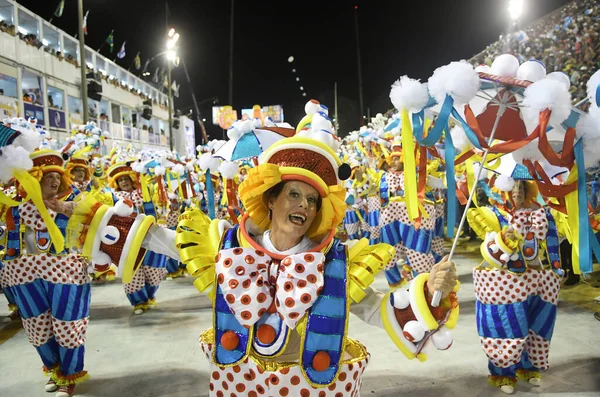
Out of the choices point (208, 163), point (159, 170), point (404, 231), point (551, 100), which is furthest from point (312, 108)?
point (159, 170)

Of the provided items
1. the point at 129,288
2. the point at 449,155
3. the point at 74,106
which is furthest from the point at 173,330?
the point at 74,106

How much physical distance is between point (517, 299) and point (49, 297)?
3.44 metres

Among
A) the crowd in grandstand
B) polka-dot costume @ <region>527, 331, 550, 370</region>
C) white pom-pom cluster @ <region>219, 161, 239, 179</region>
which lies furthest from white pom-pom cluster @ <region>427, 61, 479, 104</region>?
the crowd in grandstand

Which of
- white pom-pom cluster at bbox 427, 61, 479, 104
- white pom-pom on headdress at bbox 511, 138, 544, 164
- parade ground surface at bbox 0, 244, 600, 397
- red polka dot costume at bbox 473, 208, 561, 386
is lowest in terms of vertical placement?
parade ground surface at bbox 0, 244, 600, 397

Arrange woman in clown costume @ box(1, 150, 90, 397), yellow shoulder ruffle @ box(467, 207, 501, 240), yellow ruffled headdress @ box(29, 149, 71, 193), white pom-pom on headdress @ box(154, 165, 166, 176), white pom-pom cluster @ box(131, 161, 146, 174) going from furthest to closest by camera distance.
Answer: white pom-pom on headdress @ box(154, 165, 166, 176)
white pom-pom cluster @ box(131, 161, 146, 174)
yellow shoulder ruffle @ box(467, 207, 501, 240)
woman in clown costume @ box(1, 150, 90, 397)
yellow ruffled headdress @ box(29, 149, 71, 193)

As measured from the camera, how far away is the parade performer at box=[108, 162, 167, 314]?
17.3 ft

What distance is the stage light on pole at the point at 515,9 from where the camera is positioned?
40.6ft

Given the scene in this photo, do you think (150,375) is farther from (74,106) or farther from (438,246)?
Result: (74,106)

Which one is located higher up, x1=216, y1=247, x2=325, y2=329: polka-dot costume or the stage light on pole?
the stage light on pole

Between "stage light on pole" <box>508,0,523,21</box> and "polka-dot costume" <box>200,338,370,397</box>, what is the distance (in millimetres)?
13731

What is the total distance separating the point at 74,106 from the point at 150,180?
580 inches

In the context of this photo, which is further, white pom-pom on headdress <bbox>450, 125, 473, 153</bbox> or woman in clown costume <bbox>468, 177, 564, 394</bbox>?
woman in clown costume <bbox>468, 177, 564, 394</bbox>

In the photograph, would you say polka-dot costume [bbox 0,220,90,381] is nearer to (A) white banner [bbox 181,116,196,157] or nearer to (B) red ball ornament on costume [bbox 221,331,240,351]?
(B) red ball ornament on costume [bbox 221,331,240,351]

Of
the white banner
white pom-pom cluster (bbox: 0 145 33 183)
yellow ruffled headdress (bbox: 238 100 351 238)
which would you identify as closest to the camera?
yellow ruffled headdress (bbox: 238 100 351 238)
